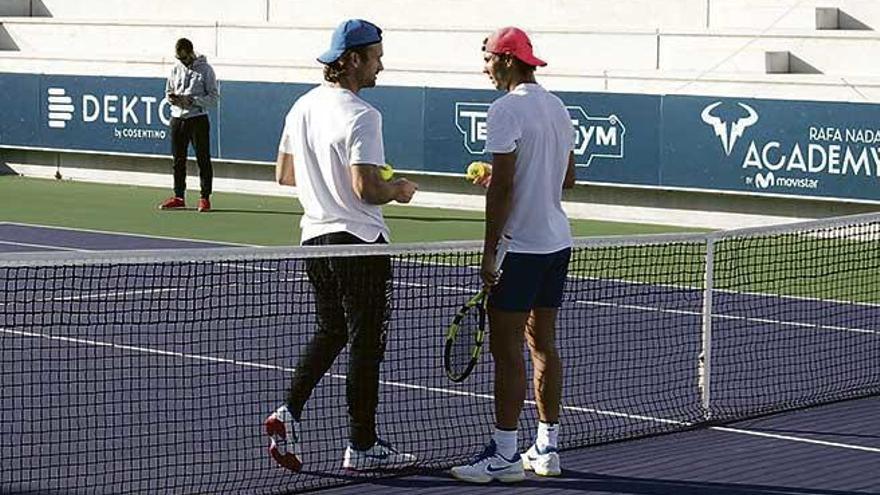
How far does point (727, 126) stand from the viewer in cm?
2055

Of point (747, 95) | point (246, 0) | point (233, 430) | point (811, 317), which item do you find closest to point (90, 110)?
point (246, 0)

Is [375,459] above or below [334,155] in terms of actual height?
below

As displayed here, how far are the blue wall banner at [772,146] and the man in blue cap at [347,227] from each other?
11679mm

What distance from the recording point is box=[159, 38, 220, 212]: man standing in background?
70.3 ft

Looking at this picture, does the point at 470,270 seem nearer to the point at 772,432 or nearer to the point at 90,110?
the point at 772,432

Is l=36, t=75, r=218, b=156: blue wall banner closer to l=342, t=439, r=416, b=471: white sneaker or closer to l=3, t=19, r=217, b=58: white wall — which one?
l=3, t=19, r=217, b=58: white wall

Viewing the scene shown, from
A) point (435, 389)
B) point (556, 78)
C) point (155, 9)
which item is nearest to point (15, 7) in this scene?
point (155, 9)

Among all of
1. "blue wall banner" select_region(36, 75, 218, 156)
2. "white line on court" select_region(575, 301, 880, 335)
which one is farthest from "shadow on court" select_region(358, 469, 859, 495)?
"blue wall banner" select_region(36, 75, 218, 156)

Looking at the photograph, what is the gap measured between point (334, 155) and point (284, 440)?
1.22 metres

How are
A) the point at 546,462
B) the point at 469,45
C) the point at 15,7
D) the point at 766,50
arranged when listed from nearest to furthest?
the point at 546,462
the point at 766,50
the point at 469,45
the point at 15,7

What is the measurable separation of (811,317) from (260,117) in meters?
11.1

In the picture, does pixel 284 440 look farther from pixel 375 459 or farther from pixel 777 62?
pixel 777 62

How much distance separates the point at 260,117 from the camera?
78.9ft

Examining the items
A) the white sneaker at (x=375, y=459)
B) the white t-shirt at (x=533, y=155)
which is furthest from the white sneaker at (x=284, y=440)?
the white t-shirt at (x=533, y=155)
